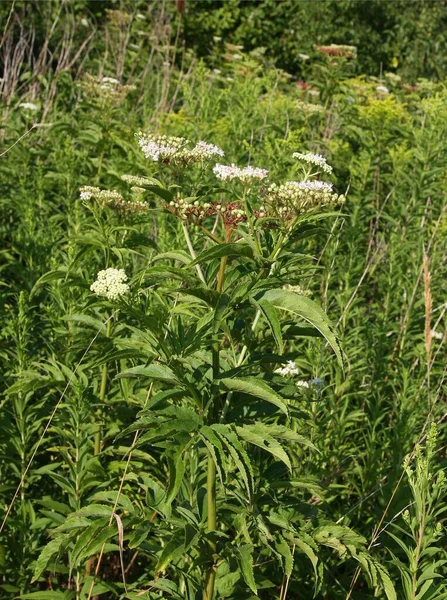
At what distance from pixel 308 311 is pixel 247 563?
742mm

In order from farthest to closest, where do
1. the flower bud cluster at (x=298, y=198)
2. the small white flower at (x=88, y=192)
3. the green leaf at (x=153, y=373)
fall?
the small white flower at (x=88, y=192), the flower bud cluster at (x=298, y=198), the green leaf at (x=153, y=373)

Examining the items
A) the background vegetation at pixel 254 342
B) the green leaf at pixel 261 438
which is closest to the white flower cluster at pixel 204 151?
the background vegetation at pixel 254 342

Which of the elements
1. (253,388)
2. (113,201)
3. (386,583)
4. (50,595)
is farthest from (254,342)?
(50,595)

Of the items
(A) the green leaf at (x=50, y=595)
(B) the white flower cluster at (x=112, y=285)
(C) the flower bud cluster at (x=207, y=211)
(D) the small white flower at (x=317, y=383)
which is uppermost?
(C) the flower bud cluster at (x=207, y=211)

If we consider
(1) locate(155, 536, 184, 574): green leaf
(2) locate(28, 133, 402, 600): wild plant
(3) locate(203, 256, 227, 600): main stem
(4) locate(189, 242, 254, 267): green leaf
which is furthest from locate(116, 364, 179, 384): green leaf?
(1) locate(155, 536, 184, 574): green leaf

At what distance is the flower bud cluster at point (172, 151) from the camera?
2.73m

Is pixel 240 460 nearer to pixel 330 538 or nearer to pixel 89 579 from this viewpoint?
pixel 330 538

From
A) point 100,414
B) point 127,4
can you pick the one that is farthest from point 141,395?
point 127,4

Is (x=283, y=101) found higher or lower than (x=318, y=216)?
lower

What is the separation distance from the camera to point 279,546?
2482 mm

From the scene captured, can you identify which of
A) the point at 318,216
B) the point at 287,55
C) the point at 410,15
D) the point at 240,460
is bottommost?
the point at 287,55

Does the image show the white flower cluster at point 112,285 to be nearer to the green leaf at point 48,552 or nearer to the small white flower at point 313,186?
the small white flower at point 313,186

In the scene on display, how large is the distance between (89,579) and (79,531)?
47cm

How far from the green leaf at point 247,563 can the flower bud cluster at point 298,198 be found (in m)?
0.98
